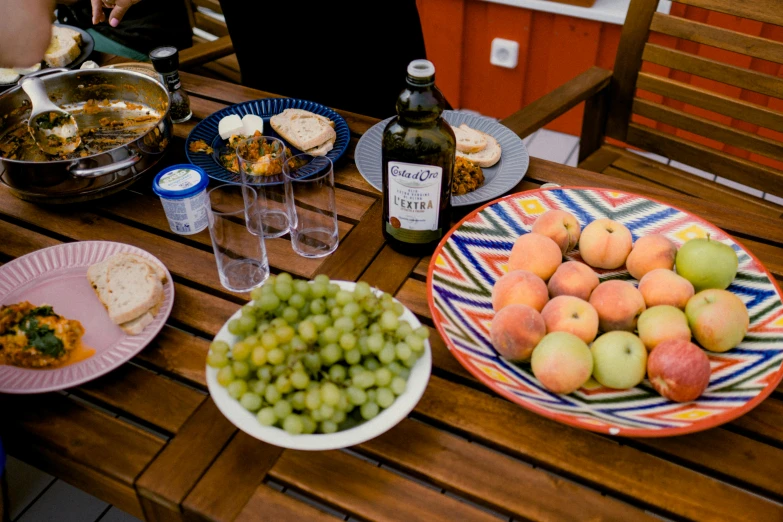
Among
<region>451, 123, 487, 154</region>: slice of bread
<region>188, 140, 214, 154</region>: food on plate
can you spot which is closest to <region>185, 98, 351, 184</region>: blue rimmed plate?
<region>188, 140, 214, 154</region>: food on plate

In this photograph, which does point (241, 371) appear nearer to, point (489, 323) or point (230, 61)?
point (489, 323)

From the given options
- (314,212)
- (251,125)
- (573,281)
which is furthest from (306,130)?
(573,281)

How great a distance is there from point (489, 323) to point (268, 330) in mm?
339

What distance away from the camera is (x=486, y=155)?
129cm

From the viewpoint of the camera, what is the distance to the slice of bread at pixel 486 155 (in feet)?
4.18

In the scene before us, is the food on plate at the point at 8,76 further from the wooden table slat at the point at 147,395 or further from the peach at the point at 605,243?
the peach at the point at 605,243

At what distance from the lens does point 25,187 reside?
3.68ft

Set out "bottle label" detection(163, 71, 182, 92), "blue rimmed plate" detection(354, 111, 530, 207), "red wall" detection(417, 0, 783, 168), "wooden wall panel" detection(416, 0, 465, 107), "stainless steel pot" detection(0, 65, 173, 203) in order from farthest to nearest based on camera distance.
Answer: "wooden wall panel" detection(416, 0, 465, 107)
"red wall" detection(417, 0, 783, 168)
"bottle label" detection(163, 71, 182, 92)
"blue rimmed plate" detection(354, 111, 530, 207)
"stainless steel pot" detection(0, 65, 173, 203)

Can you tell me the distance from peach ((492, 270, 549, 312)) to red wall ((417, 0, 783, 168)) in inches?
74.4

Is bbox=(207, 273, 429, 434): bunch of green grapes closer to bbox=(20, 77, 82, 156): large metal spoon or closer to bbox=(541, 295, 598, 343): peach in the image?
bbox=(541, 295, 598, 343): peach

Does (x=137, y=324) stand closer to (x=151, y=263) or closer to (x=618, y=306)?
(x=151, y=263)

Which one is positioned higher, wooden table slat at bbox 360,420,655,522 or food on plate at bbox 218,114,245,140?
food on plate at bbox 218,114,245,140

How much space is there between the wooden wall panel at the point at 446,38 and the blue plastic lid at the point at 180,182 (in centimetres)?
212

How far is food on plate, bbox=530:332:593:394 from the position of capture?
795 millimetres
